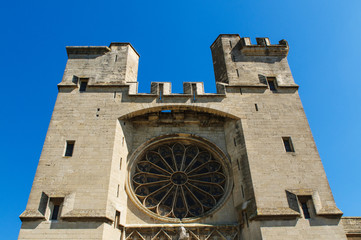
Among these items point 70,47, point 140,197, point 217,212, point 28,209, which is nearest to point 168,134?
point 140,197

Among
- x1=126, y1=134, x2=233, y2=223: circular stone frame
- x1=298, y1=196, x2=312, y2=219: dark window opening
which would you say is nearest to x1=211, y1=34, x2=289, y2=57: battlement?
x1=126, y1=134, x2=233, y2=223: circular stone frame

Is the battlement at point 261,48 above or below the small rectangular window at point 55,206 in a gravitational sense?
above

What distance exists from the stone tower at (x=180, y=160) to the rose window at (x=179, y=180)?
0.13 feet

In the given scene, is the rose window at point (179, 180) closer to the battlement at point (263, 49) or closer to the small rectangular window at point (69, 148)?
the small rectangular window at point (69, 148)

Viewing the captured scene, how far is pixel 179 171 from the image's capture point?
10688 millimetres

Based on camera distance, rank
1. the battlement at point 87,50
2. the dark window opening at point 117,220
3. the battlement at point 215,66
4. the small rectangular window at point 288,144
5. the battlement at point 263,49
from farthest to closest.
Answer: the battlement at point 263,49 < the battlement at point 87,50 < the battlement at point 215,66 < the small rectangular window at point 288,144 < the dark window opening at point 117,220

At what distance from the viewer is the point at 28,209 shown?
28.1ft

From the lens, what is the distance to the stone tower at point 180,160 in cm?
864

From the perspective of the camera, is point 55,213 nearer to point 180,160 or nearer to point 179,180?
point 179,180

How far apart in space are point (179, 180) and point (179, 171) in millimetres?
349

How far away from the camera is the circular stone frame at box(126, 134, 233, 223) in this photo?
971 cm

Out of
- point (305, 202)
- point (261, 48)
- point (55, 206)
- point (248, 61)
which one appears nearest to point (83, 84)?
point (55, 206)

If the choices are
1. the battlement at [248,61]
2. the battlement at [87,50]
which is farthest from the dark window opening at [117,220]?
the battlement at [87,50]

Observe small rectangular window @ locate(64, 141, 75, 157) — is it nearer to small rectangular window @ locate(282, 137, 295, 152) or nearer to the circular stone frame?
the circular stone frame
